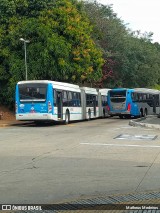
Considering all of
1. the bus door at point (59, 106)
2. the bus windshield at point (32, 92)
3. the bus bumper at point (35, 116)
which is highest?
the bus windshield at point (32, 92)

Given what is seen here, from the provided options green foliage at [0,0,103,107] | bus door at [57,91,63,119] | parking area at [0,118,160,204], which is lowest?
parking area at [0,118,160,204]

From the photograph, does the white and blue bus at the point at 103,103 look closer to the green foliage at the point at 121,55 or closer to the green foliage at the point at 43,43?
the green foliage at the point at 43,43

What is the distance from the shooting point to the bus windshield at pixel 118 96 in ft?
132

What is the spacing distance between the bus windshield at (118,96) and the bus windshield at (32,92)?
13.9 metres

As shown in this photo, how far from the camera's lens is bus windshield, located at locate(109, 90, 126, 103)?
4019 cm

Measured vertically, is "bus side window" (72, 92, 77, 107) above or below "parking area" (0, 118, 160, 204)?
above

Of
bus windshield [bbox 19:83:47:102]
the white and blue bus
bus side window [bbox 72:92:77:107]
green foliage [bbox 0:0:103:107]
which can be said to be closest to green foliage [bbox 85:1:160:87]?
the white and blue bus

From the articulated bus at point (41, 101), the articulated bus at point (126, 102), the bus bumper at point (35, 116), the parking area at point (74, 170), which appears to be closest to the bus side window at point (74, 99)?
the articulated bus at point (41, 101)

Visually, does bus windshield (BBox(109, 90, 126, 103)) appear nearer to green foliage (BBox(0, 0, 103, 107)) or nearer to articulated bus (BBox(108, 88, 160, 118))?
articulated bus (BBox(108, 88, 160, 118))

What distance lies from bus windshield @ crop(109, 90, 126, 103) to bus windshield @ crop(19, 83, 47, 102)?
13896 millimetres

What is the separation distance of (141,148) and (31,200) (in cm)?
837

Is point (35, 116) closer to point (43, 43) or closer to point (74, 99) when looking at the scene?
point (74, 99)

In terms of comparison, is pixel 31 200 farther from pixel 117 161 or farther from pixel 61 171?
pixel 117 161

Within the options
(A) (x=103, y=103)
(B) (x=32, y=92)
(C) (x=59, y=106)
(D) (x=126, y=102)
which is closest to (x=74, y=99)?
(C) (x=59, y=106)
